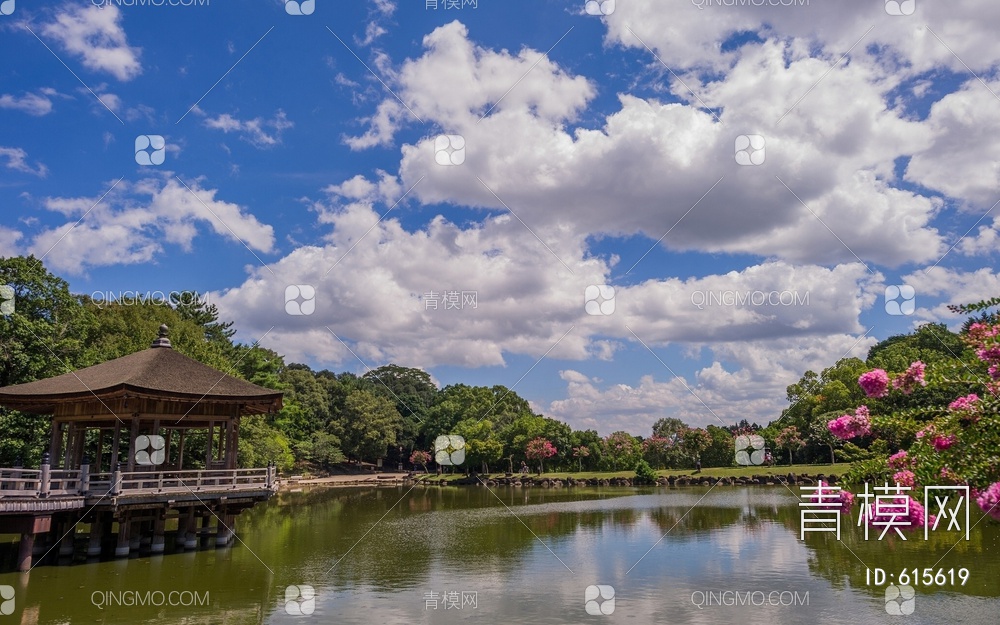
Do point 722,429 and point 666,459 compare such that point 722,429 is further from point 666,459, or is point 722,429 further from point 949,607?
point 949,607

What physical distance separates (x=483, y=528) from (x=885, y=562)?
13.2 metres

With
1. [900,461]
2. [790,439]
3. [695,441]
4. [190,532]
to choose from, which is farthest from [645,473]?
[900,461]

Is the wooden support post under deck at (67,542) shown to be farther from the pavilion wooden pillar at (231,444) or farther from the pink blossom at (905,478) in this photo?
the pink blossom at (905,478)

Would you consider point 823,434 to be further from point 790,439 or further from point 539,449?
point 539,449

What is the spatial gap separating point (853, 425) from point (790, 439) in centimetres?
4650

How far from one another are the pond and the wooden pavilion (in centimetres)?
106

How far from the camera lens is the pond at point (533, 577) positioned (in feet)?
38.6

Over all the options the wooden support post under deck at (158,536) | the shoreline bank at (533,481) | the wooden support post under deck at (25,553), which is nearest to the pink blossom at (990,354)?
the wooden support post under deck at (25,553)

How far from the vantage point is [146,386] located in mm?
16516

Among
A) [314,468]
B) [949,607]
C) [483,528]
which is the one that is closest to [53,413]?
[483,528]

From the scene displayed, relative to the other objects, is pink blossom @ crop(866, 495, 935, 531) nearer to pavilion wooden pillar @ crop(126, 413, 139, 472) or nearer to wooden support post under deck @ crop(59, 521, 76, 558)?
pavilion wooden pillar @ crop(126, 413, 139, 472)

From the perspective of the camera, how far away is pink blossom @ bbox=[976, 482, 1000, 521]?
15.9 ft

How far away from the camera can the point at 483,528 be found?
24.4 metres

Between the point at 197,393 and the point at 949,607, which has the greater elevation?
the point at 197,393
